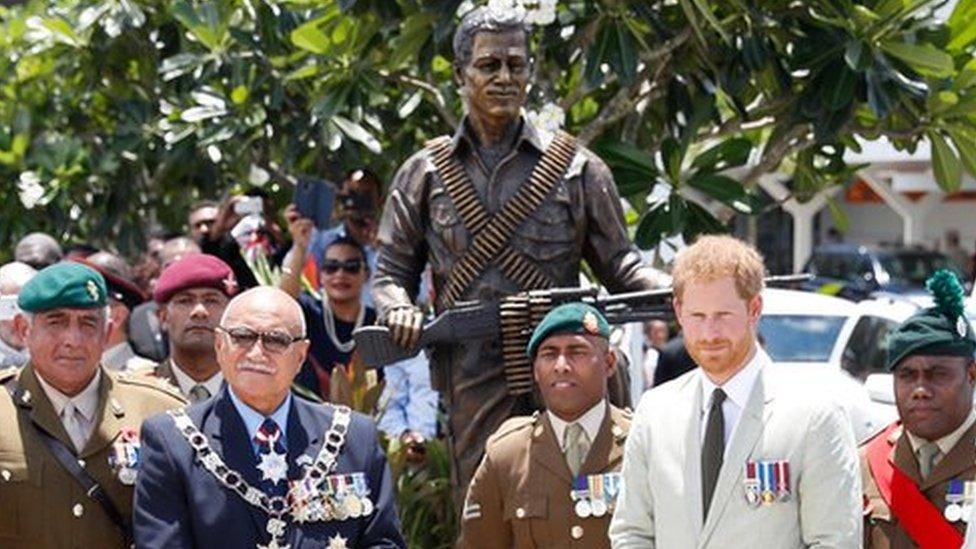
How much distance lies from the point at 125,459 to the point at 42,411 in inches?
10.9

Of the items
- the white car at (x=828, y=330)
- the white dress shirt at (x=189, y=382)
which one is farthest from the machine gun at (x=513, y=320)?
the white car at (x=828, y=330)

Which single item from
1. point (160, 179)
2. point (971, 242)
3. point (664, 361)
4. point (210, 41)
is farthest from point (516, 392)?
point (971, 242)

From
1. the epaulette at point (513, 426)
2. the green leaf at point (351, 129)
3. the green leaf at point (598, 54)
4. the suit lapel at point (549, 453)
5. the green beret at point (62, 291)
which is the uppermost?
the green leaf at point (598, 54)

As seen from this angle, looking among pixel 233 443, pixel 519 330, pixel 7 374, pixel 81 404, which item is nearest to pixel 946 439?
pixel 519 330

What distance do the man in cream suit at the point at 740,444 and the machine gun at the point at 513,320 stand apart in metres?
1.30

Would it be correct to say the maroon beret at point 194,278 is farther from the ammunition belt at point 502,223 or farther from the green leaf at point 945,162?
the green leaf at point 945,162

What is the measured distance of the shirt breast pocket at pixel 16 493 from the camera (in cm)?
542

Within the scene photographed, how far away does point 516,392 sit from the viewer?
634 centimetres

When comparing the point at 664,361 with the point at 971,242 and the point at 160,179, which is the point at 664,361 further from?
the point at 971,242

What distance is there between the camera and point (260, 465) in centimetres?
516

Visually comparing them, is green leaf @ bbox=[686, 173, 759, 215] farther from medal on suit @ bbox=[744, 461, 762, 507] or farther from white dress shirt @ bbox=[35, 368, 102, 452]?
medal on suit @ bbox=[744, 461, 762, 507]

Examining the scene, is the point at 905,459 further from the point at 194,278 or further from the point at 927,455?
the point at 194,278

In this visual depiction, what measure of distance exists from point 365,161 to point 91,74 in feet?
8.61

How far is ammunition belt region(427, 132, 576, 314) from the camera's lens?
636 cm
